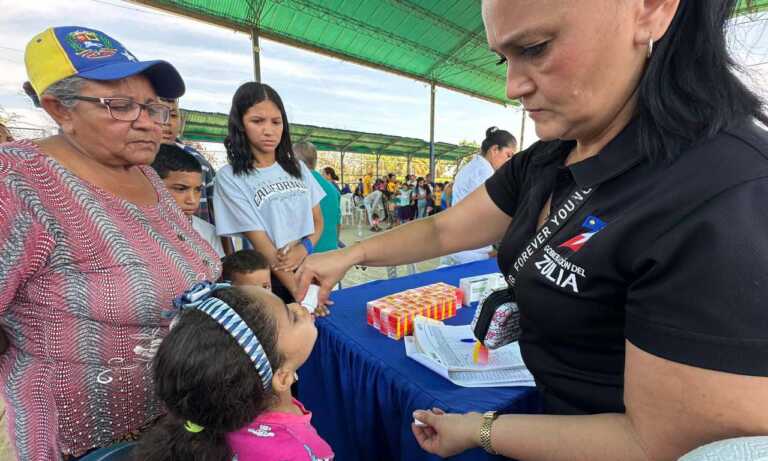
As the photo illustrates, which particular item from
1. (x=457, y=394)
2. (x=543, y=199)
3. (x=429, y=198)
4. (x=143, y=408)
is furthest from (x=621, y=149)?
(x=429, y=198)

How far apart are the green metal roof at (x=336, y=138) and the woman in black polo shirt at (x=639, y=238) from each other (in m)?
8.39

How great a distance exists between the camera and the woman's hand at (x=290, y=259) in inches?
80.7

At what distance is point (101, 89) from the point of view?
0.98 m

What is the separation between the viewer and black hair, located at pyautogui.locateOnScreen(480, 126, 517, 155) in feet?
12.1

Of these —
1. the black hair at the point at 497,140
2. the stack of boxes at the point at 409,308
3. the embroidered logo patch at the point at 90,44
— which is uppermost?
the black hair at the point at 497,140

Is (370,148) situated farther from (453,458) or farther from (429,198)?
(453,458)

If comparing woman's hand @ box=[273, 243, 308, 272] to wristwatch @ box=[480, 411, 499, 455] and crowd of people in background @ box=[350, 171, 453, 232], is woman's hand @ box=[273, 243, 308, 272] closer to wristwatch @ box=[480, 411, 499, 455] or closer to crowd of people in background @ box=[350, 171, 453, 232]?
wristwatch @ box=[480, 411, 499, 455]

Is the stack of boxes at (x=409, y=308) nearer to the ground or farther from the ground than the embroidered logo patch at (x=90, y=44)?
nearer to the ground

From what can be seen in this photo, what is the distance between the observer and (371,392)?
1.28 meters

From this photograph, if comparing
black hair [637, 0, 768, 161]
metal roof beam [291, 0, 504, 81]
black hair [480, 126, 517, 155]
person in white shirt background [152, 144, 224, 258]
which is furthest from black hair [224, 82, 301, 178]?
metal roof beam [291, 0, 504, 81]

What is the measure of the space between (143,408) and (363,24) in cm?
1024

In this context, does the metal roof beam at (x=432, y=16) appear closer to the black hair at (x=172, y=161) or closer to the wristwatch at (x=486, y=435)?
the black hair at (x=172, y=161)

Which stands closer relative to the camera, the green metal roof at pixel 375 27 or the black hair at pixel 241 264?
the black hair at pixel 241 264

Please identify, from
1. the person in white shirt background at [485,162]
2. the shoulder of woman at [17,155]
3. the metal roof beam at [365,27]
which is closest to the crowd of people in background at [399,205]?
the metal roof beam at [365,27]
